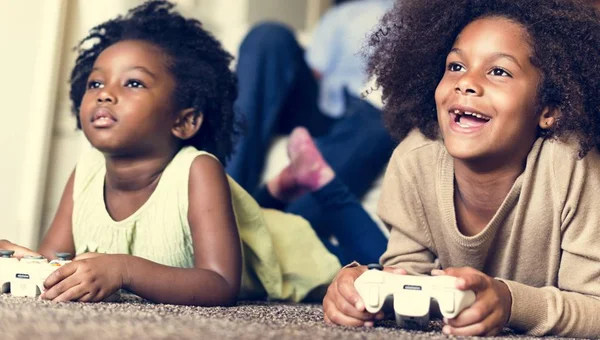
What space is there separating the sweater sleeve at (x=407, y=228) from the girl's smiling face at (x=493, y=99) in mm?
108

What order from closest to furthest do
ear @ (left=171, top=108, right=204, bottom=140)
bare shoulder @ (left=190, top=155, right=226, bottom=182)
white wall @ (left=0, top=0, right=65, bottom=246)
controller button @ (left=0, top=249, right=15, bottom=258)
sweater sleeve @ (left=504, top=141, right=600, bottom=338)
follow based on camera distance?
sweater sleeve @ (left=504, top=141, right=600, bottom=338) → controller button @ (left=0, top=249, right=15, bottom=258) → bare shoulder @ (left=190, top=155, right=226, bottom=182) → ear @ (left=171, top=108, right=204, bottom=140) → white wall @ (left=0, top=0, right=65, bottom=246)

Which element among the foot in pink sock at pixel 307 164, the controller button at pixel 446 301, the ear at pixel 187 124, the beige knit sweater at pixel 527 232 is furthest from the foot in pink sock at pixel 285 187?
the controller button at pixel 446 301

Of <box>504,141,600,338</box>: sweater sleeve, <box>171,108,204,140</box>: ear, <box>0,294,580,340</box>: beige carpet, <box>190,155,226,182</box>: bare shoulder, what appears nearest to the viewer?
<box>0,294,580,340</box>: beige carpet

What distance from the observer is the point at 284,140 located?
1.88m

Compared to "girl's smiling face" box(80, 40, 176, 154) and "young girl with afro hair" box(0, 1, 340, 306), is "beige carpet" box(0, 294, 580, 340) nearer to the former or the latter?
"young girl with afro hair" box(0, 1, 340, 306)

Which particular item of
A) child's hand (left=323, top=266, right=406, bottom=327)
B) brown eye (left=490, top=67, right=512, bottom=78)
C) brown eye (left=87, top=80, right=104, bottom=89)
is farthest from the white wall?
brown eye (left=490, top=67, right=512, bottom=78)

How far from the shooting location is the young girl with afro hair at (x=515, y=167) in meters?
1.07

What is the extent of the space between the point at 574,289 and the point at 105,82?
73cm

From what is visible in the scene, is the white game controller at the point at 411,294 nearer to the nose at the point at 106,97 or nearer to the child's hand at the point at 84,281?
the child's hand at the point at 84,281

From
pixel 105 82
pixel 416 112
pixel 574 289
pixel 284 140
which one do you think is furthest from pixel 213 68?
pixel 574 289

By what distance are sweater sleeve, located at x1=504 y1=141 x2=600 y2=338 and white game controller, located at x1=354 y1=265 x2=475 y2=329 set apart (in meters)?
0.14

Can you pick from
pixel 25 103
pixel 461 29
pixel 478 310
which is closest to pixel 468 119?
pixel 461 29

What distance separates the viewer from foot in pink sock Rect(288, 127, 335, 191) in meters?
1.64

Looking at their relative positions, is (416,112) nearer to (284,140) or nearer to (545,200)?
(545,200)
